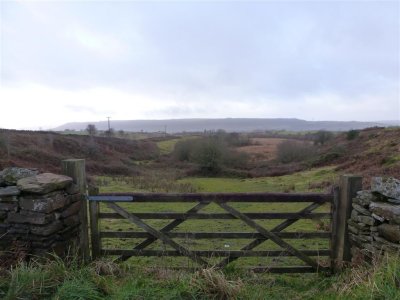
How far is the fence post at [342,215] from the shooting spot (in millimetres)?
5121

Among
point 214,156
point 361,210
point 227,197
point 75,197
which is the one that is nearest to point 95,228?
point 75,197

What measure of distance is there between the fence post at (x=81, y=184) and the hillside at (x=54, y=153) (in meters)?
17.7

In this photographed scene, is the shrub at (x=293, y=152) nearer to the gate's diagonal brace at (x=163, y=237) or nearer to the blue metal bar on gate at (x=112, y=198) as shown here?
the gate's diagonal brace at (x=163, y=237)

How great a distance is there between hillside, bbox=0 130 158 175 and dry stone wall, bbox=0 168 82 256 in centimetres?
1789

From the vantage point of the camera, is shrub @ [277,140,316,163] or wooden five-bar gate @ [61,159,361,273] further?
shrub @ [277,140,316,163]

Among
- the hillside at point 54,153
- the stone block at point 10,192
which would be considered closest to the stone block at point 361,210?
the stone block at point 10,192

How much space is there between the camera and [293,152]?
45750 mm

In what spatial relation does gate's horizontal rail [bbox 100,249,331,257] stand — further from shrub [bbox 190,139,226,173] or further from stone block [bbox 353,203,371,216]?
shrub [bbox 190,139,226,173]

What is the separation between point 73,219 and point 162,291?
214cm

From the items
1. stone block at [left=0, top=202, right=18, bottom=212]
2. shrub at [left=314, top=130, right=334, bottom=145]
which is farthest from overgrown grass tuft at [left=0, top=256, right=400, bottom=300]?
shrub at [left=314, top=130, right=334, bottom=145]

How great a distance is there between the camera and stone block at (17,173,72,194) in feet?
14.6

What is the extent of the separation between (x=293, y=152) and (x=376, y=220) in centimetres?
4249

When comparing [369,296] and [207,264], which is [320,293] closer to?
[369,296]

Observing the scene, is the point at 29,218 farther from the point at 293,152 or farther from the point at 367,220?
the point at 293,152
